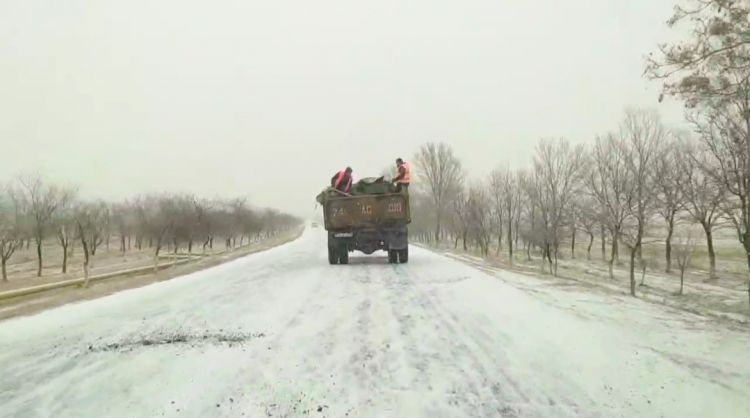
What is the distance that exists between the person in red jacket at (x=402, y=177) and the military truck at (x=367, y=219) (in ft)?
0.91

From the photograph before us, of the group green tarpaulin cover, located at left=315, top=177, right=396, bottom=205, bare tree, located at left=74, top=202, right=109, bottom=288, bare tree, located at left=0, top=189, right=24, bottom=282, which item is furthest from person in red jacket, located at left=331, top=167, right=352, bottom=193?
bare tree, located at left=74, top=202, right=109, bottom=288

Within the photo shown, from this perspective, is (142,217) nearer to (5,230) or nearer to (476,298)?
(5,230)

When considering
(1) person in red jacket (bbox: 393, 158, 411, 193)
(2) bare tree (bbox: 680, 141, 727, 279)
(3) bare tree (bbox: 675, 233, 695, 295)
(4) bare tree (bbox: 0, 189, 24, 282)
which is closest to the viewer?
(3) bare tree (bbox: 675, 233, 695, 295)

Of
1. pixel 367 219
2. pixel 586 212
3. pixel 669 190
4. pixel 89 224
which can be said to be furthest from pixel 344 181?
pixel 89 224

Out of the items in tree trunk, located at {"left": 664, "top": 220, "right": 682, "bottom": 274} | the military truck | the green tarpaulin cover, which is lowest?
tree trunk, located at {"left": 664, "top": 220, "right": 682, "bottom": 274}

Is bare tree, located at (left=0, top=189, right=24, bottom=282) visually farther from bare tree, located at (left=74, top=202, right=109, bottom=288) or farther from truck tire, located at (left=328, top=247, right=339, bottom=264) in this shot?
truck tire, located at (left=328, top=247, right=339, bottom=264)

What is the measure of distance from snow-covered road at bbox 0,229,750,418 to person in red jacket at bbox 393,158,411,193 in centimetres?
860

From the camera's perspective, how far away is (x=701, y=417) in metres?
3.80

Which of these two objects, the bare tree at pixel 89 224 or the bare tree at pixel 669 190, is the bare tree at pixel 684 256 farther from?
the bare tree at pixel 89 224

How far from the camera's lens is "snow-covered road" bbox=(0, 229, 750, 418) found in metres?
4.07

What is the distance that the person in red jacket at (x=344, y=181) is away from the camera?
1852cm

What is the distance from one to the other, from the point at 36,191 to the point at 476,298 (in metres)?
53.5

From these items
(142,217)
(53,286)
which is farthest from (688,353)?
(142,217)

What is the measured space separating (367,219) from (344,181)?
1.83 meters
